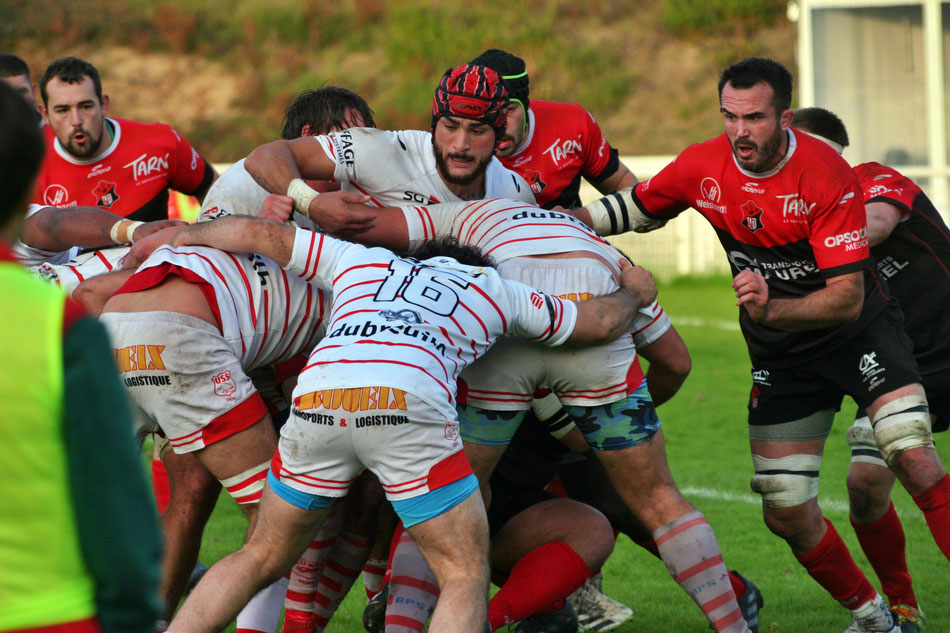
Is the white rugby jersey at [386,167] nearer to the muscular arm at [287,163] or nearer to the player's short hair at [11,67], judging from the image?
the muscular arm at [287,163]

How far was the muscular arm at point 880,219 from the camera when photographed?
4.85 m

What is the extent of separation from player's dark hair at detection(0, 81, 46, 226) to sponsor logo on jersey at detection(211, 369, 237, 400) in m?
2.04

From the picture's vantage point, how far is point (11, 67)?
6.17 m

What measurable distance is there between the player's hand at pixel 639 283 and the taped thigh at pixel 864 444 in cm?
146

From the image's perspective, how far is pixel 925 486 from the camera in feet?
14.2

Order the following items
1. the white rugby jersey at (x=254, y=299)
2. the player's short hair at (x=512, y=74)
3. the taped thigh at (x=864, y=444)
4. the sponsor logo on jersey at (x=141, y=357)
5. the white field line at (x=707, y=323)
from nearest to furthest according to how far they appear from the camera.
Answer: the sponsor logo on jersey at (x=141, y=357) < the white rugby jersey at (x=254, y=299) < the taped thigh at (x=864, y=444) < the player's short hair at (x=512, y=74) < the white field line at (x=707, y=323)

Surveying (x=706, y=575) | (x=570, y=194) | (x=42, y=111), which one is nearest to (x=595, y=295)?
(x=706, y=575)

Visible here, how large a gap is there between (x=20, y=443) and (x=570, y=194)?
14.0 ft

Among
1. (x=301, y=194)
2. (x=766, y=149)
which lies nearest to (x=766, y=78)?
(x=766, y=149)

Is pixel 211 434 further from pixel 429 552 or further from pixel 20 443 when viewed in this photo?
pixel 20 443

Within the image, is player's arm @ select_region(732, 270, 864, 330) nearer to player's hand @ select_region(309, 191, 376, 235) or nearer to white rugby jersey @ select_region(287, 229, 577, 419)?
white rugby jersey @ select_region(287, 229, 577, 419)

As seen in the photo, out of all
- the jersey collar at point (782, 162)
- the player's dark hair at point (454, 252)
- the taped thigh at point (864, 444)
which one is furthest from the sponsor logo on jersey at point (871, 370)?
the player's dark hair at point (454, 252)

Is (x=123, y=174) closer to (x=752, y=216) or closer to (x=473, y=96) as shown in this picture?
(x=473, y=96)

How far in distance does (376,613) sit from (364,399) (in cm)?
164
